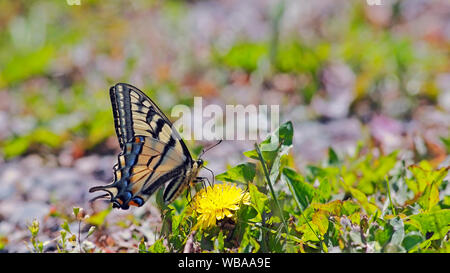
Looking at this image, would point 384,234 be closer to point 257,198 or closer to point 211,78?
point 257,198

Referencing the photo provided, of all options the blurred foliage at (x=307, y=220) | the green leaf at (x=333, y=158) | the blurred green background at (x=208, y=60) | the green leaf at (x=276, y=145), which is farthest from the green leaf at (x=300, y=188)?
the blurred green background at (x=208, y=60)

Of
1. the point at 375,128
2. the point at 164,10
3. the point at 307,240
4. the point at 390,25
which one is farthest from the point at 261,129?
the point at 164,10

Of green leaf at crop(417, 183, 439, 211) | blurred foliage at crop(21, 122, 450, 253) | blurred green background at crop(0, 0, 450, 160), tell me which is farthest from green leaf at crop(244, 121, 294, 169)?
blurred green background at crop(0, 0, 450, 160)

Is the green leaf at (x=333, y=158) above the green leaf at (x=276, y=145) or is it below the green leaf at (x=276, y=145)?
below

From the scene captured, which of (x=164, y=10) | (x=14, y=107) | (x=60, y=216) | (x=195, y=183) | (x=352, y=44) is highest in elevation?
(x=164, y=10)

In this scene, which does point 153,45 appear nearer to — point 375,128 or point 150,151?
point 375,128

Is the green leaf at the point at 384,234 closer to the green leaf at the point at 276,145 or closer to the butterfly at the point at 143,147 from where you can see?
the green leaf at the point at 276,145

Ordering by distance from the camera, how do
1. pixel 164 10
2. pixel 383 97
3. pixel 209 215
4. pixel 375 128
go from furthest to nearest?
pixel 164 10 < pixel 383 97 < pixel 375 128 < pixel 209 215
